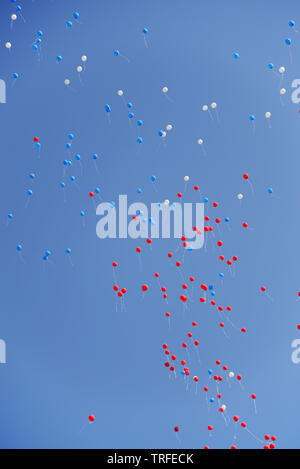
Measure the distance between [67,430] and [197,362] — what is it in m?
0.79

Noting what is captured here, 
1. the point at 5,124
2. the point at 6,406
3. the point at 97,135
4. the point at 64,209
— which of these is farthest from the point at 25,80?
the point at 6,406

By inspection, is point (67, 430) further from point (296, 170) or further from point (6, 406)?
point (296, 170)

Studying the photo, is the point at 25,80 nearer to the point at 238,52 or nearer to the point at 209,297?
the point at 238,52

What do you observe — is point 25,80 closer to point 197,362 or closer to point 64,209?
point 64,209

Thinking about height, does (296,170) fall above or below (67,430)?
above

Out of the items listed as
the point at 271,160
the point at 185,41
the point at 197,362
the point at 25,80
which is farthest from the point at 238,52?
the point at 197,362

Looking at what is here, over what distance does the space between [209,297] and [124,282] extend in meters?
0.46

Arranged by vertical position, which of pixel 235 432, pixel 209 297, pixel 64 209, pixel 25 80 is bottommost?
pixel 235 432

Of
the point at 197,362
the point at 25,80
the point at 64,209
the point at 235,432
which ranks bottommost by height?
the point at 235,432

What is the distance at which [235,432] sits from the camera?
3.53 meters

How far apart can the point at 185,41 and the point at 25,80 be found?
0.89m

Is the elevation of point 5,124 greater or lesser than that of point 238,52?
lesser

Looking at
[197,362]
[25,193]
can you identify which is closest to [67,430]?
[197,362]

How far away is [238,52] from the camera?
3.54 meters
